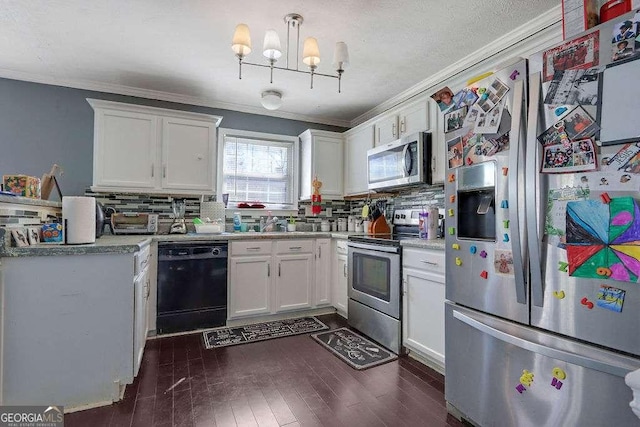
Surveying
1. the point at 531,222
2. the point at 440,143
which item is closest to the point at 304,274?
the point at 440,143

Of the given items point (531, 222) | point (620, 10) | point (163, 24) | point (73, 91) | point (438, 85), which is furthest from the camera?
point (73, 91)

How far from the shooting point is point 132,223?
3.07m

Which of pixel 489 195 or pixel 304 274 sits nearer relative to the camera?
pixel 489 195

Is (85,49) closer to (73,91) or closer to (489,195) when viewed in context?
(73,91)

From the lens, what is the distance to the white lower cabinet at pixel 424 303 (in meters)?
2.17

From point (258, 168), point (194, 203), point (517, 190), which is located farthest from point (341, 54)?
point (194, 203)

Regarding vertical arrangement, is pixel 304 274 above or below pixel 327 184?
below

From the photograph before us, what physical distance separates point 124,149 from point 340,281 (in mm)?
2523

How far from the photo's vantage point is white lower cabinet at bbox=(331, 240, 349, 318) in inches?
132

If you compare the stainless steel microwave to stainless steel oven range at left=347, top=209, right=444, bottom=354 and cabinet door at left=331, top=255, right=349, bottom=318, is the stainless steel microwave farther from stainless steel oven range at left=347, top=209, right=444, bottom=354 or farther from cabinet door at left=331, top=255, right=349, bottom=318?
cabinet door at left=331, top=255, right=349, bottom=318

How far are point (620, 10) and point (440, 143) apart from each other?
150 cm

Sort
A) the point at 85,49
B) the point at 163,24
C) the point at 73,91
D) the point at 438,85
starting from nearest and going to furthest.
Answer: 1. the point at 163,24
2. the point at 85,49
3. the point at 438,85
4. the point at 73,91

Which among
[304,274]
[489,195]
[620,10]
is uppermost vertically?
[620,10]

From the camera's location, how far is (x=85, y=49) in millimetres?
2637
